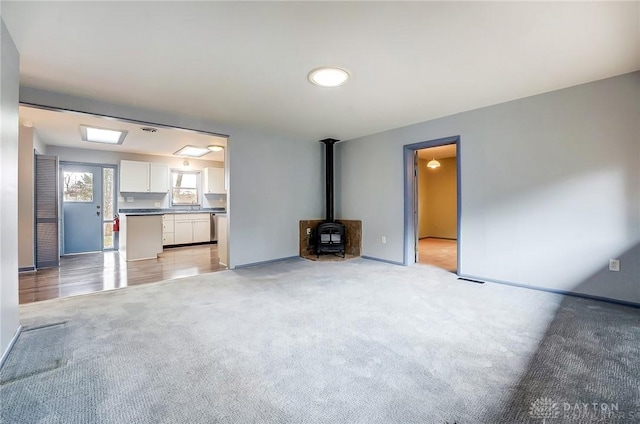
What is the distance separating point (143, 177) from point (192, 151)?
135cm

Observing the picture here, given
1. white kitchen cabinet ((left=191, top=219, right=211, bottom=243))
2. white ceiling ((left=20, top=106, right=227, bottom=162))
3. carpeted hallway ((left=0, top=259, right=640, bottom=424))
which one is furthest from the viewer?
white kitchen cabinet ((left=191, top=219, right=211, bottom=243))

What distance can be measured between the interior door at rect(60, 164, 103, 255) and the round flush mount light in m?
6.18

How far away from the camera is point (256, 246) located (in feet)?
15.6

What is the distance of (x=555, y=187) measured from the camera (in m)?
3.14

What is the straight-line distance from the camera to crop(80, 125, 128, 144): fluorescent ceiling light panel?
15.1 feet

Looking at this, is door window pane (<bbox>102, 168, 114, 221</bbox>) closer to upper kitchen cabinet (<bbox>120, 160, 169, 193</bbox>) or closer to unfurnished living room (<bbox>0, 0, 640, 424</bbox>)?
upper kitchen cabinet (<bbox>120, 160, 169, 193</bbox>)

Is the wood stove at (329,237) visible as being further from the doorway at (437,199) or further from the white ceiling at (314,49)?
the doorway at (437,199)

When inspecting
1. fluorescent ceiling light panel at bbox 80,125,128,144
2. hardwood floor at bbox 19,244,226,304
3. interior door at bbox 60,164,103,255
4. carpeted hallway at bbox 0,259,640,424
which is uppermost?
fluorescent ceiling light panel at bbox 80,125,128,144

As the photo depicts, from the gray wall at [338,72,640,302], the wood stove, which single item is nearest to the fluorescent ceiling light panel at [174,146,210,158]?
the wood stove

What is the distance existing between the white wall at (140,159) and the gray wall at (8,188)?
15.9ft

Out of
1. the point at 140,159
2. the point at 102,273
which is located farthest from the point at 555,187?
the point at 140,159

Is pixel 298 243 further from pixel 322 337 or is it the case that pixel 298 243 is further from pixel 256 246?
pixel 322 337

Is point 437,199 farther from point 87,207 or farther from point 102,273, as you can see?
point 87,207

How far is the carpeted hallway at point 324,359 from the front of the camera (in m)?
1.35
